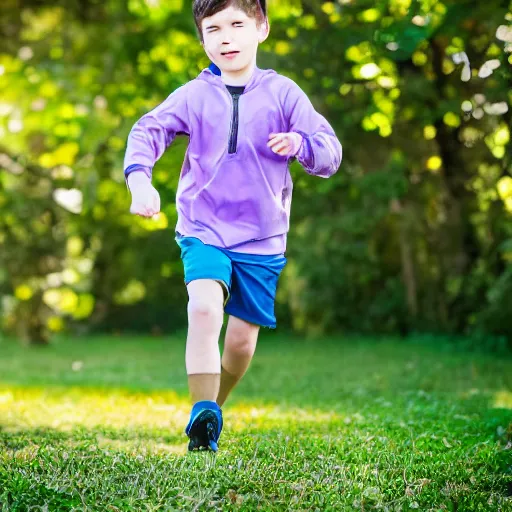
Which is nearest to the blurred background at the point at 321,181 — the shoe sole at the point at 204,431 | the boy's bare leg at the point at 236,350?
the boy's bare leg at the point at 236,350

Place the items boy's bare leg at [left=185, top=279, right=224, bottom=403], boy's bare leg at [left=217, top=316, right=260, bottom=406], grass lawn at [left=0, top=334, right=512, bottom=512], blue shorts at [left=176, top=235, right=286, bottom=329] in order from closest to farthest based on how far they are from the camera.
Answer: grass lawn at [left=0, top=334, right=512, bottom=512], boy's bare leg at [left=185, top=279, right=224, bottom=403], blue shorts at [left=176, top=235, right=286, bottom=329], boy's bare leg at [left=217, top=316, right=260, bottom=406]

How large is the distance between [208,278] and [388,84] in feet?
23.1

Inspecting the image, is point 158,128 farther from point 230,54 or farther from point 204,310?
point 204,310

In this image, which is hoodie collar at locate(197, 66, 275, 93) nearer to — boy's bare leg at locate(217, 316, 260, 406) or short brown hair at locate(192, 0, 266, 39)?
short brown hair at locate(192, 0, 266, 39)

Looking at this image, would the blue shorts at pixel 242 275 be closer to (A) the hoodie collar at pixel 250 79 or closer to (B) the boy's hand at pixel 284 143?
(B) the boy's hand at pixel 284 143

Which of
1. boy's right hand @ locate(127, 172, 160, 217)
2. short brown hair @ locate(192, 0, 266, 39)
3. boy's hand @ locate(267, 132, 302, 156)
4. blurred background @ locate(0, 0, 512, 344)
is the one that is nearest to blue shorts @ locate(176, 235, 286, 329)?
boy's right hand @ locate(127, 172, 160, 217)

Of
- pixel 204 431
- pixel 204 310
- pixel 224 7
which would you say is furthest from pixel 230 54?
pixel 204 431

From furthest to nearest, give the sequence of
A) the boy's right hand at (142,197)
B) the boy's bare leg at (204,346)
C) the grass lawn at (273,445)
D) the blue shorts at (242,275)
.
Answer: the blue shorts at (242,275) < the boy's bare leg at (204,346) < the boy's right hand at (142,197) < the grass lawn at (273,445)

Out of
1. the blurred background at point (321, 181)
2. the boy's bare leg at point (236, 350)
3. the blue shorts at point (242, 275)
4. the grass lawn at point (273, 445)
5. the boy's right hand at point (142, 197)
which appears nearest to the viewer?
the grass lawn at point (273, 445)

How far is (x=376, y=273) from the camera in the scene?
16.0 meters

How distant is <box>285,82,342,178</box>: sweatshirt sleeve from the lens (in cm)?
434

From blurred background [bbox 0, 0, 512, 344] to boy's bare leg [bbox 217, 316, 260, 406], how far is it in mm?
4895

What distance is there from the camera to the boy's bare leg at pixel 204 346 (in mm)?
4215

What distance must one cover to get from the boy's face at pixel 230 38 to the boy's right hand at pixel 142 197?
714 millimetres
